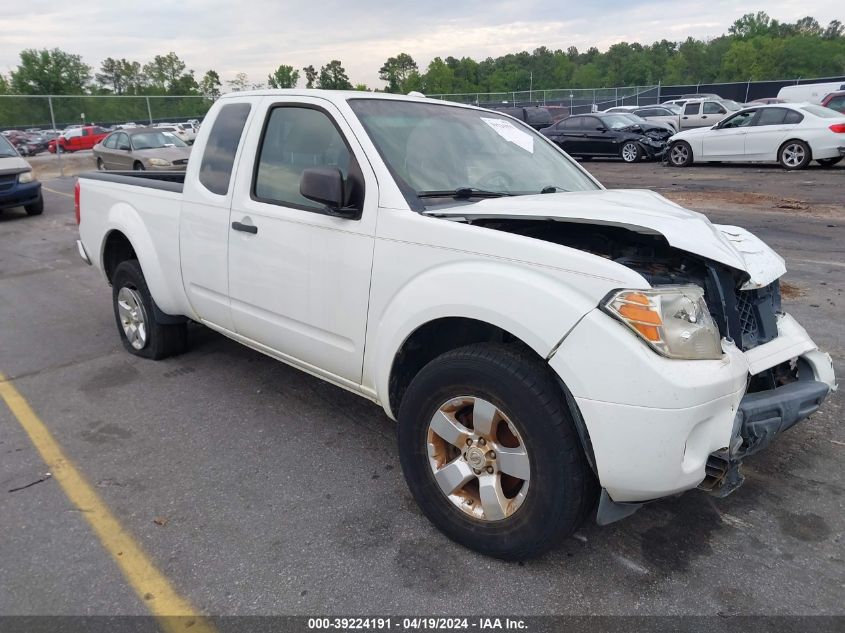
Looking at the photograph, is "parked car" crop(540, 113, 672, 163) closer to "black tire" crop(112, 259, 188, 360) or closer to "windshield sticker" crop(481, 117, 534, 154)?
"windshield sticker" crop(481, 117, 534, 154)

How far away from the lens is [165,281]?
4.58 m

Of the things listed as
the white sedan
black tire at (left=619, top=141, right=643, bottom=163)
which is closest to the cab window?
the white sedan

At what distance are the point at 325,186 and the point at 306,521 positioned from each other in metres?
1.55

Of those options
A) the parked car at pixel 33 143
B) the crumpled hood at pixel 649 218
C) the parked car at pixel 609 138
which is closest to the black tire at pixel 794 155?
the parked car at pixel 609 138

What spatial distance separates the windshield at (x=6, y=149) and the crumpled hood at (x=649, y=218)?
43.9ft

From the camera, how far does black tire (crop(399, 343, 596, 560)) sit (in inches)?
96.3

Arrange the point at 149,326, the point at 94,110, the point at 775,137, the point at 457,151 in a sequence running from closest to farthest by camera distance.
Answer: the point at 457,151 → the point at 149,326 → the point at 775,137 → the point at 94,110

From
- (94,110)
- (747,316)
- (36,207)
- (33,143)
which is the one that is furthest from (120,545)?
(94,110)

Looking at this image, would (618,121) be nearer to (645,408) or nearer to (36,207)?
(36,207)

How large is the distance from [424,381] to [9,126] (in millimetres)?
31786

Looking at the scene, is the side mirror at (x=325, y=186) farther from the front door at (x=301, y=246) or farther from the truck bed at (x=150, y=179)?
the truck bed at (x=150, y=179)

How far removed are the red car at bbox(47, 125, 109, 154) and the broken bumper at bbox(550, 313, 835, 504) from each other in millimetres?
31646

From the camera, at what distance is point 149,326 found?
5.02 m

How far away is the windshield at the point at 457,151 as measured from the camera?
3344 mm
